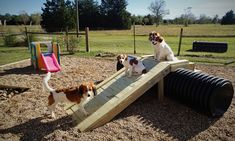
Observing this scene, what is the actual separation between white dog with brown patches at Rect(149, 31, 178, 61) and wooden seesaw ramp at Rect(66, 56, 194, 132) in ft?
0.86

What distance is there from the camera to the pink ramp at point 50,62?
330 inches

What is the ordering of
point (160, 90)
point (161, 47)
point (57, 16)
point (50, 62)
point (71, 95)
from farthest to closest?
point (57, 16) < point (50, 62) < point (161, 47) < point (160, 90) < point (71, 95)

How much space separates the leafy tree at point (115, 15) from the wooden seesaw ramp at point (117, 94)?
48.7 m

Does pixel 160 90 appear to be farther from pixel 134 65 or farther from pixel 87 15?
pixel 87 15

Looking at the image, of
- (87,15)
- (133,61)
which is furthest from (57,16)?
(133,61)

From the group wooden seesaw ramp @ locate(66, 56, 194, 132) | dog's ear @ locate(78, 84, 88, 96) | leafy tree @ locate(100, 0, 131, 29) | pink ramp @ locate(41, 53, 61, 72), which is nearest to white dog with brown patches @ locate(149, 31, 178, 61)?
wooden seesaw ramp @ locate(66, 56, 194, 132)

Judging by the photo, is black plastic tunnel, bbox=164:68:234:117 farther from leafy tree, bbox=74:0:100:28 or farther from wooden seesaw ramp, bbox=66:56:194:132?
leafy tree, bbox=74:0:100:28

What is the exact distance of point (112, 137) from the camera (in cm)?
381

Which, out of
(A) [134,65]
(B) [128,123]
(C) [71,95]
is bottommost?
(B) [128,123]

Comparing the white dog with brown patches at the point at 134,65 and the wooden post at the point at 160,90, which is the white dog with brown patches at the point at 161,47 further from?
the wooden post at the point at 160,90

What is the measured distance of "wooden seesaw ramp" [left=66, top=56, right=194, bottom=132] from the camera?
13.8 ft

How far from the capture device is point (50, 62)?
8703mm

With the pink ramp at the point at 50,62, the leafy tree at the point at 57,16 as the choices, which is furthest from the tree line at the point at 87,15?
the pink ramp at the point at 50,62

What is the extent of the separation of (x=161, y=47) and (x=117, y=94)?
1794 millimetres
